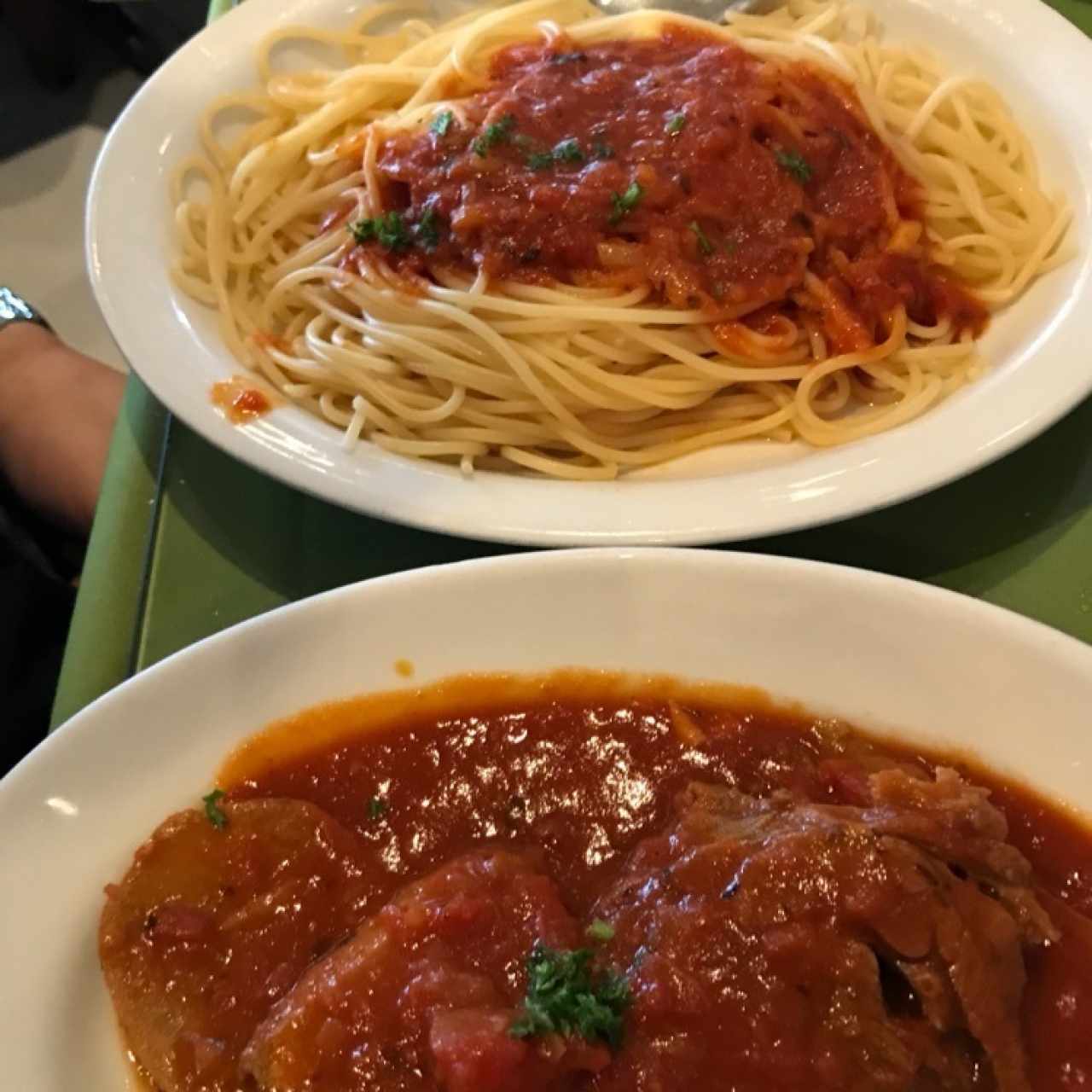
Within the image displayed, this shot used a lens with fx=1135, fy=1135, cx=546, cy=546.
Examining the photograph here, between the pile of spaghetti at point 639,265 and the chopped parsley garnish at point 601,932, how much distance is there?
1.26 meters

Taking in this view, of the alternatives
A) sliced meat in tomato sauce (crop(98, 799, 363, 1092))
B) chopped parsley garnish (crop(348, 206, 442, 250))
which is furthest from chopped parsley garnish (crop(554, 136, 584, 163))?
sliced meat in tomato sauce (crop(98, 799, 363, 1092))

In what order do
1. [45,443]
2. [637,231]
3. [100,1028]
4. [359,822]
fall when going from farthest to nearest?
[45,443] → [637,231] → [359,822] → [100,1028]

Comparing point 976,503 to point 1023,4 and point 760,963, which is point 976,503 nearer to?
point 760,963

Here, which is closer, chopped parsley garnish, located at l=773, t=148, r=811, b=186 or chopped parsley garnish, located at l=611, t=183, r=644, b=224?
chopped parsley garnish, located at l=611, t=183, r=644, b=224

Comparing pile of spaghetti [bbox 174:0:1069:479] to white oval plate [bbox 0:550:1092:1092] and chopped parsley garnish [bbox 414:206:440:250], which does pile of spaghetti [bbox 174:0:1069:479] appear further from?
white oval plate [bbox 0:550:1092:1092]

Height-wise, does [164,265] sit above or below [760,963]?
above

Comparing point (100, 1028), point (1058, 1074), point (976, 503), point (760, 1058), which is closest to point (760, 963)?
point (760, 1058)

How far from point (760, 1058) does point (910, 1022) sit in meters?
0.27

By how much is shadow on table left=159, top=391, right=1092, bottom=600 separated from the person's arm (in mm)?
1445

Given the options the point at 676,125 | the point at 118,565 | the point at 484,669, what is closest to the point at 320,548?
the point at 118,565

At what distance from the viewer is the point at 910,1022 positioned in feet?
6.10

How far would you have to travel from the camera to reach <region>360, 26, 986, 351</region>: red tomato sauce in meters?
3.14

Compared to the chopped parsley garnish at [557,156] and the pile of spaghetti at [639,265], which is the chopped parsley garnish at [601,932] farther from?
the chopped parsley garnish at [557,156]

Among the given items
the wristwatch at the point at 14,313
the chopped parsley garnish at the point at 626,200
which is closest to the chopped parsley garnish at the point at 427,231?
the chopped parsley garnish at the point at 626,200
